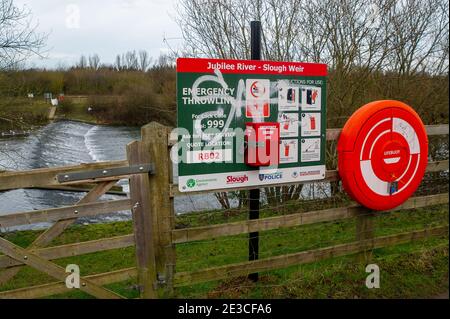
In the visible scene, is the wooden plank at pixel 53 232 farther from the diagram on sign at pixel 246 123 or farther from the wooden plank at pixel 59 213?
the diagram on sign at pixel 246 123

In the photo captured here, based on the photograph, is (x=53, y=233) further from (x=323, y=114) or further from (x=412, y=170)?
(x=412, y=170)

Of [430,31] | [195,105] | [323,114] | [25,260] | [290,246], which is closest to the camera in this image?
[25,260]

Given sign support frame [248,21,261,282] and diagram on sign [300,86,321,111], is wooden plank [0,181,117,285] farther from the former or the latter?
diagram on sign [300,86,321,111]

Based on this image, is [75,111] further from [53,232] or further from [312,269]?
[53,232]

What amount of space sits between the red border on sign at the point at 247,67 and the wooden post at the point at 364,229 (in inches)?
57.0

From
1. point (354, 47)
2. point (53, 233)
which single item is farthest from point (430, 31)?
point (53, 233)

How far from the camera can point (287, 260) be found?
4152mm

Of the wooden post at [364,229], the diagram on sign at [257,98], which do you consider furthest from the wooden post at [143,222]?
the wooden post at [364,229]

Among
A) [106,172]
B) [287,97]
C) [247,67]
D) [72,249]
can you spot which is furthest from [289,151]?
[72,249]

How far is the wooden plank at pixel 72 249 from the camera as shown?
3.44 meters

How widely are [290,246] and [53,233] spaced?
355 cm

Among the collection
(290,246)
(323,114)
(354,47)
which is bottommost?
(290,246)

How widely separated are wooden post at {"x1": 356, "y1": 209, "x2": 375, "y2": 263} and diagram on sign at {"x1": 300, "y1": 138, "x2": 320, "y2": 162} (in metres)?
0.78

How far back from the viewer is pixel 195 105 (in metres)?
3.67
